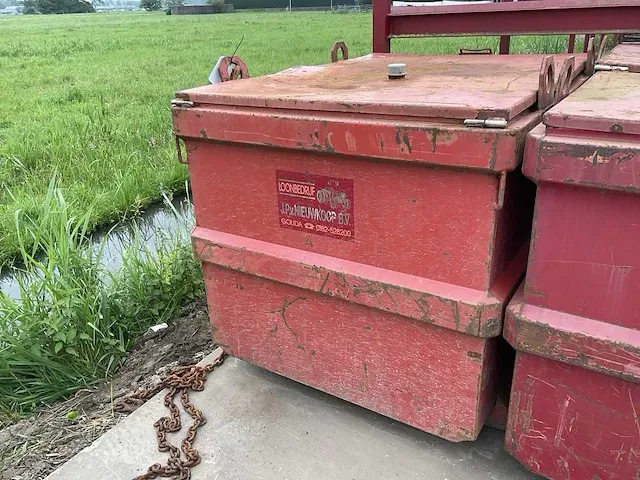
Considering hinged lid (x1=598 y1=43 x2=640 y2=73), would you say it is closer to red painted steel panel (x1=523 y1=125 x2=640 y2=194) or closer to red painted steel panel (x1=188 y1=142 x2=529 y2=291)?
red painted steel panel (x1=188 y1=142 x2=529 y2=291)

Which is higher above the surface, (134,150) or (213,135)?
(213,135)

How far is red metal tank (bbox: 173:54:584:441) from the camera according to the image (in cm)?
153

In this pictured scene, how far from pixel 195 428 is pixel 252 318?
1.39 feet

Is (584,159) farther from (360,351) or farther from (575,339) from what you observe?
(360,351)

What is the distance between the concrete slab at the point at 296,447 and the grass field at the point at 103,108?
2.44 m

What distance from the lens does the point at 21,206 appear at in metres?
4.62

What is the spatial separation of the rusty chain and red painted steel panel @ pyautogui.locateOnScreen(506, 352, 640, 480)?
1014mm

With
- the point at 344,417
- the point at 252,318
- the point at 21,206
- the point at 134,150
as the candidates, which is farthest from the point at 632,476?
the point at 134,150

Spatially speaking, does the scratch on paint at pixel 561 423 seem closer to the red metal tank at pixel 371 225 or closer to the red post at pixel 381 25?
the red metal tank at pixel 371 225

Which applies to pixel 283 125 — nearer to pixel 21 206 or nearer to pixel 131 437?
pixel 131 437

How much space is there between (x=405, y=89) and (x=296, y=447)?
1.20 meters

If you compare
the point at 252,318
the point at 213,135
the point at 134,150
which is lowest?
the point at 134,150

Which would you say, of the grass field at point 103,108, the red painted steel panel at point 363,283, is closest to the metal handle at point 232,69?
the red painted steel panel at point 363,283

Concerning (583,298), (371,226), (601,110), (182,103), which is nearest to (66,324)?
(182,103)
